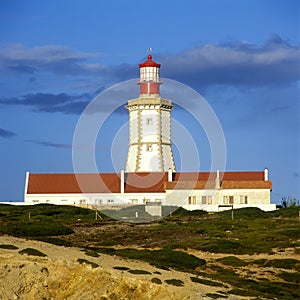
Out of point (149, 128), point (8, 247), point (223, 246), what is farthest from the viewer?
point (149, 128)

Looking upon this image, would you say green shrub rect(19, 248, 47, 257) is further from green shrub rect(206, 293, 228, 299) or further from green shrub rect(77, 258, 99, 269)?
green shrub rect(206, 293, 228, 299)

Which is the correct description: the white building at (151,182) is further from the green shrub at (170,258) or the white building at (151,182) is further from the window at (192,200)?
the green shrub at (170,258)

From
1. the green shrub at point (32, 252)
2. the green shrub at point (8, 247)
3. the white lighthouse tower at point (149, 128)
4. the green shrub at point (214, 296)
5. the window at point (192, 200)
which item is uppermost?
the white lighthouse tower at point (149, 128)

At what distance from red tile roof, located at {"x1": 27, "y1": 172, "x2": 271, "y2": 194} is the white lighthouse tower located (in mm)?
1775

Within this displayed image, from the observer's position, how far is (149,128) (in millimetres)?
85312

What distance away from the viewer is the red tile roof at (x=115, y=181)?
8056 centimetres

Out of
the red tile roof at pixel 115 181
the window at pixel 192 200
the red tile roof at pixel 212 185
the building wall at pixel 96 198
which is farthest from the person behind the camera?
the red tile roof at pixel 115 181

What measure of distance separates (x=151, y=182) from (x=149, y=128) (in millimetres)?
6792

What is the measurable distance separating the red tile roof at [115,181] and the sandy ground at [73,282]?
1995 inches

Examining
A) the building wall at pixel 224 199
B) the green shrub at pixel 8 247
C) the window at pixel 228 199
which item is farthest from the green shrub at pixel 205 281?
the window at pixel 228 199

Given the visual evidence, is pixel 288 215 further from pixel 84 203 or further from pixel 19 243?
pixel 19 243

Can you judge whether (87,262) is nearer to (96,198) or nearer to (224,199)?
(224,199)

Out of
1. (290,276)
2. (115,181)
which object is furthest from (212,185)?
(290,276)

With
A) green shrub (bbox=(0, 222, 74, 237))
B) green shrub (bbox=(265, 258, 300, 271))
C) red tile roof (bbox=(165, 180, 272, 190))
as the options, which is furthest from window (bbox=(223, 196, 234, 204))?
green shrub (bbox=(265, 258, 300, 271))
